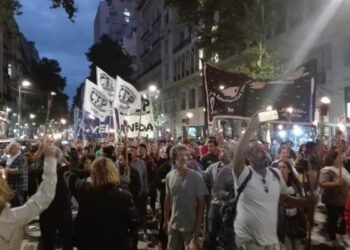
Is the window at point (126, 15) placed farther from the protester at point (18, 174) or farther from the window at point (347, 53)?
the protester at point (18, 174)

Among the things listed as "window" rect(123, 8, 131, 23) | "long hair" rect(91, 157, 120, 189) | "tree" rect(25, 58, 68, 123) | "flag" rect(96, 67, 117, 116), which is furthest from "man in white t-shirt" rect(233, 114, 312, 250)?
"window" rect(123, 8, 131, 23)

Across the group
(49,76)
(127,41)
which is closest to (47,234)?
(49,76)

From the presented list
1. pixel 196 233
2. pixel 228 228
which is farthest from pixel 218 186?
pixel 228 228

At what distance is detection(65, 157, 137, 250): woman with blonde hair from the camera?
5.24m

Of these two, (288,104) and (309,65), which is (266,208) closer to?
(288,104)

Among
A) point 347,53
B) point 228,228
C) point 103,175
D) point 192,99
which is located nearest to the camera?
point 103,175

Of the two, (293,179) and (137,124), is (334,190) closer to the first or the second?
(293,179)

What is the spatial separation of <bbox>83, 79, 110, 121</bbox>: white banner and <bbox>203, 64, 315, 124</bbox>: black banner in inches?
422

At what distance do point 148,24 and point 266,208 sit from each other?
2944 inches

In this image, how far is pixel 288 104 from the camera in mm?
10602

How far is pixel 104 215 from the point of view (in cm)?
524

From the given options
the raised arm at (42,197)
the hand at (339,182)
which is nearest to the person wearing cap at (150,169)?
the hand at (339,182)

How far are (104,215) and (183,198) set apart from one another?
2.18 meters

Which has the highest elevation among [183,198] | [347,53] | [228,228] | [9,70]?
[9,70]
